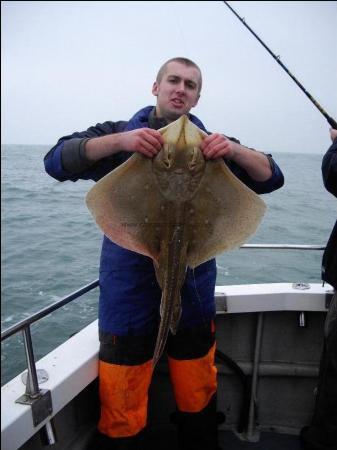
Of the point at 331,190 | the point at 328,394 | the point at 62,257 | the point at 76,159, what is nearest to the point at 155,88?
the point at 76,159

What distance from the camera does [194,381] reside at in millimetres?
2584

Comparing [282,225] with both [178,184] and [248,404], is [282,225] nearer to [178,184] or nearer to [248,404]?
[248,404]

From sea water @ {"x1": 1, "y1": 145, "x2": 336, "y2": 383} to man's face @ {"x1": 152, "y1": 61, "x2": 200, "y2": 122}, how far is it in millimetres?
982

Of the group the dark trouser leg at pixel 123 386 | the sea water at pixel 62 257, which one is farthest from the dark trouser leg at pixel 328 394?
the sea water at pixel 62 257

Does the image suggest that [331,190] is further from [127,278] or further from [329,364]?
[127,278]

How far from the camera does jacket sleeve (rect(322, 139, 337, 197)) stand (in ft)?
8.32

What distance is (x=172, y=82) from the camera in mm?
2451

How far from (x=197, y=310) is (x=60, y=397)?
0.95 metres

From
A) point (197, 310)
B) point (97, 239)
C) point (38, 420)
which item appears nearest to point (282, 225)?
point (97, 239)

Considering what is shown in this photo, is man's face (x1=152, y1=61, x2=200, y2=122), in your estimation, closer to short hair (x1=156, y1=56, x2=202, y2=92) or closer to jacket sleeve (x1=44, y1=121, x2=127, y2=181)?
short hair (x1=156, y1=56, x2=202, y2=92)

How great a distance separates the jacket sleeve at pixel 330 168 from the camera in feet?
8.32

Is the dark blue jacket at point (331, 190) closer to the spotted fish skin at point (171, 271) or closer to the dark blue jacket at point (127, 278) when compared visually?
the dark blue jacket at point (127, 278)

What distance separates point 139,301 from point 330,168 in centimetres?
147

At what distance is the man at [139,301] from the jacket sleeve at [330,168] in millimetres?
370
